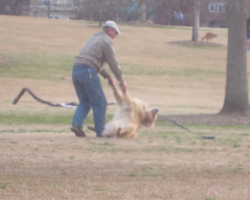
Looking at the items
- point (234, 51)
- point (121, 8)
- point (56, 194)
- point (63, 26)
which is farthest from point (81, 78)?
point (63, 26)

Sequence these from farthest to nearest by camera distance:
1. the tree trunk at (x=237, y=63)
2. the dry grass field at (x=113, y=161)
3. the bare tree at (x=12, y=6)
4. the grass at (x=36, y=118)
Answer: the bare tree at (x=12, y=6) < the tree trunk at (x=237, y=63) < the grass at (x=36, y=118) < the dry grass field at (x=113, y=161)

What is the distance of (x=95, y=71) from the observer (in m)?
8.12

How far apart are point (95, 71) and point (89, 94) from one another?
371 mm

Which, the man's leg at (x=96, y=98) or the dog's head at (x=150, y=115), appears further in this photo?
the dog's head at (x=150, y=115)

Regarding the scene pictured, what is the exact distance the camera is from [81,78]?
805 cm

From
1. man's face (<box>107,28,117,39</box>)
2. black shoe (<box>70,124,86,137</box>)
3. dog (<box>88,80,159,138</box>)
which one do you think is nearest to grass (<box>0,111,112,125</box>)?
black shoe (<box>70,124,86,137</box>)

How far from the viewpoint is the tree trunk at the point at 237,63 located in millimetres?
14062

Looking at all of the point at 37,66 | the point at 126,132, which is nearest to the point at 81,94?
the point at 126,132

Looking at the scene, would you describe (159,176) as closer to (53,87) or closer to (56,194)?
(56,194)

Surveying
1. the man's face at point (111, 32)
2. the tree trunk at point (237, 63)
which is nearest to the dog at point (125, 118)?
the man's face at point (111, 32)

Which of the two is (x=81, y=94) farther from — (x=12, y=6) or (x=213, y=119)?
(x=12, y=6)

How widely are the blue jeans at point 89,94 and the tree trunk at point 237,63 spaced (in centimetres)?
678

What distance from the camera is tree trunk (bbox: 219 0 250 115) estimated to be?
14.1 metres

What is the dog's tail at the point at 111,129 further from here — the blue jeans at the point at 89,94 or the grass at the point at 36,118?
the grass at the point at 36,118
